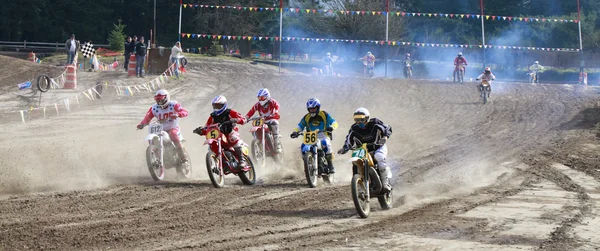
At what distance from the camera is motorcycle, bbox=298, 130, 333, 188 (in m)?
13.7

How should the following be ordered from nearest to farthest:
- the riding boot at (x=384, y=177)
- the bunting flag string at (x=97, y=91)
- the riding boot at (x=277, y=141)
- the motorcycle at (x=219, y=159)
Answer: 1. the riding boot at (x=384, y=177)
2. the motorcycle at (x=219, y=159)
3. the riding boot at (x=277, y=141)
4. the bunting flag string at (x=97, y=91)

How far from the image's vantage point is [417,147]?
21672mm

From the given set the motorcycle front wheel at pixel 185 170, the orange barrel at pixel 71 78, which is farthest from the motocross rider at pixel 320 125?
the orange barrel at pixel 71 78

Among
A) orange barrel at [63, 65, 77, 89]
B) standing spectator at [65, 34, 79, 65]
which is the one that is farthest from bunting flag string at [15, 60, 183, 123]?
standing spectator at [65, 34, 79, 65]

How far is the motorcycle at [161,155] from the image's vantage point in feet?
46.1

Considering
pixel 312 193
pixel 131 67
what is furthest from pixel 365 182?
pixel 131 67

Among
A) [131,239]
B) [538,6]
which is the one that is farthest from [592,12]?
[131,239]

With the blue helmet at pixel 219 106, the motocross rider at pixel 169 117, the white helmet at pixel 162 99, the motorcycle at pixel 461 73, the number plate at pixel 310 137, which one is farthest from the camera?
the motorcycle at pixel 461 73

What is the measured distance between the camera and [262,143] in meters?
16.3

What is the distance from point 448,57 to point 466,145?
42469mm

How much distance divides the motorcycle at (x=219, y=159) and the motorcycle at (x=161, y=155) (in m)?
0.99

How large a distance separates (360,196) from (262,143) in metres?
5.52

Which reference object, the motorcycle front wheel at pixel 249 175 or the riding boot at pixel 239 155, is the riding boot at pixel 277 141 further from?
the riding boot at pixel 239 155

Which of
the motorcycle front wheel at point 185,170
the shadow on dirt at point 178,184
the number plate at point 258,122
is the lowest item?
the shadow on dirt at point 178,184
